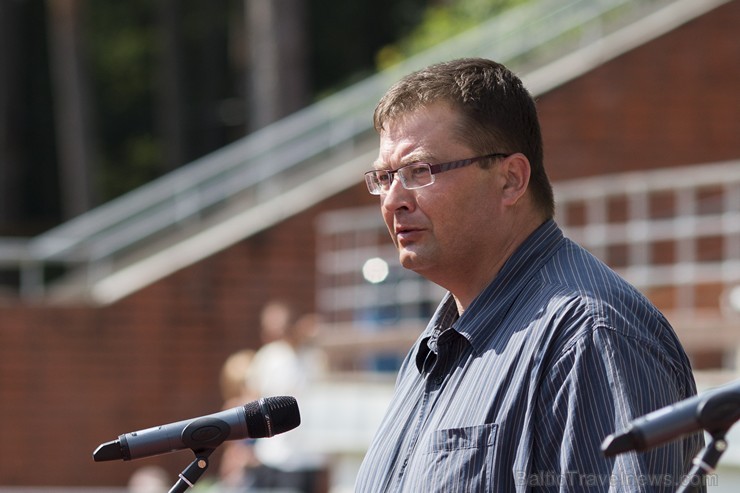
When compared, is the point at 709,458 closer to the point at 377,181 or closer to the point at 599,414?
the point at 599,414

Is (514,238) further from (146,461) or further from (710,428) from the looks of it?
(146,461)

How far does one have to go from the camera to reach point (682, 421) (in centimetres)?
239

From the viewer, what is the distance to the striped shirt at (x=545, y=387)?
266 cm

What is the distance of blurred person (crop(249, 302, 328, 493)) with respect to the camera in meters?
9.41

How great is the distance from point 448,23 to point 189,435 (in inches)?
502

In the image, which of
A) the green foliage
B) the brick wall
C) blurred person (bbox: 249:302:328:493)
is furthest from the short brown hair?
the green foliage

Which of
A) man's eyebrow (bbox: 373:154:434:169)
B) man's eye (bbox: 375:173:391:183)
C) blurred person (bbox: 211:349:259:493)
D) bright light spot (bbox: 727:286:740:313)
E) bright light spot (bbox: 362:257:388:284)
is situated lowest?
blurred person (bbox: 211:349:259:493)

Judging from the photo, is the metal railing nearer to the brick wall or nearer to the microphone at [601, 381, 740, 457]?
the brick wall

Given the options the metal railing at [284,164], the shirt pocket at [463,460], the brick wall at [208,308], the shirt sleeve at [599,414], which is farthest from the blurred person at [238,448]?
the shirt sleeve at [599,414]

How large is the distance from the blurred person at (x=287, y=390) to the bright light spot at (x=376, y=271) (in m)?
0.73

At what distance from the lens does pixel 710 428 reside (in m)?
2.40

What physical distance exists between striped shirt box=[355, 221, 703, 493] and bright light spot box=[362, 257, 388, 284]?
712cm

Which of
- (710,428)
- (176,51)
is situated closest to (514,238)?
(710,428)

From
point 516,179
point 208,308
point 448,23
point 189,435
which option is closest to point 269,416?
point 189,435
